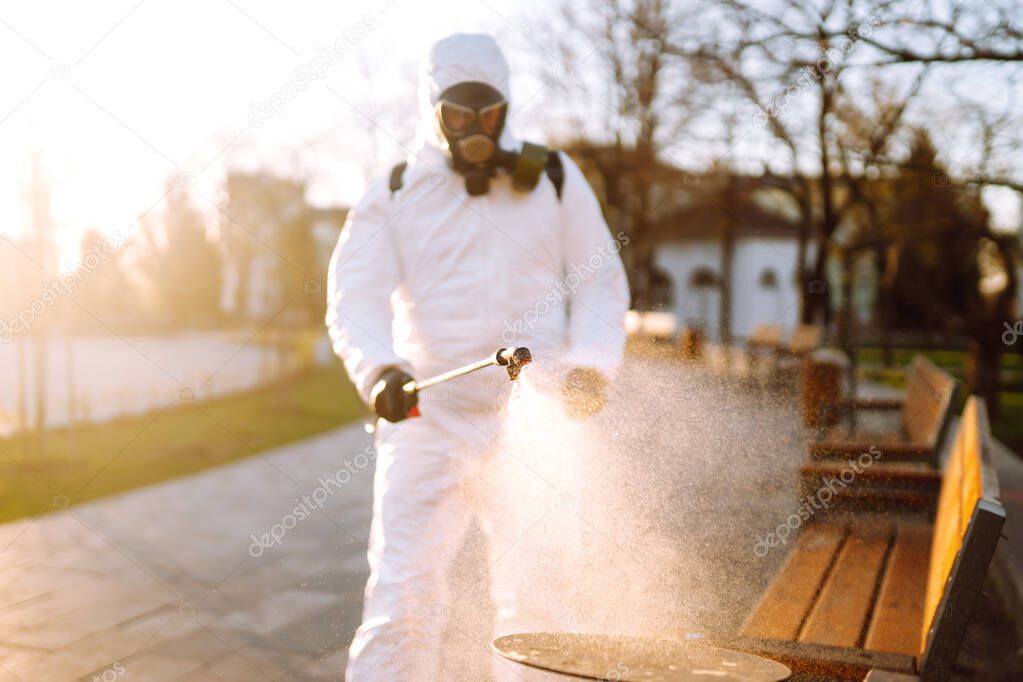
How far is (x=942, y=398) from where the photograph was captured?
18.9ft

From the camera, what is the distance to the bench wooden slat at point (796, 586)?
10.0 feet

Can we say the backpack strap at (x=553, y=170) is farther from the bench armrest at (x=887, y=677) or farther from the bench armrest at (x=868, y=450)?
the bench armrest at (x=868, y=450)

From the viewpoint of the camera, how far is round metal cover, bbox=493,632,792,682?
2361 mm

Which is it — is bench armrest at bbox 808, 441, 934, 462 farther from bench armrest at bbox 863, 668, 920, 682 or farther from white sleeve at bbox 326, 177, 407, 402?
bench armrest at bbox 863, 668, 920, 682

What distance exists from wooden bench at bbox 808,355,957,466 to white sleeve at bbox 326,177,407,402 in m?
2.48

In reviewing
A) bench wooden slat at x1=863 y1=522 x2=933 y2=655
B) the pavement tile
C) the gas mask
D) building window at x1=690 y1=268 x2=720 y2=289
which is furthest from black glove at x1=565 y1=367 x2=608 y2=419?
building window at x1=690 y1=268 x2=720 y2=289

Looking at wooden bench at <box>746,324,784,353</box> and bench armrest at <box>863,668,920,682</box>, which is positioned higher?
wooden bench at <box>746,324,784,353</box>

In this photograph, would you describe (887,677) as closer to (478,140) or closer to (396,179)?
(478,140)

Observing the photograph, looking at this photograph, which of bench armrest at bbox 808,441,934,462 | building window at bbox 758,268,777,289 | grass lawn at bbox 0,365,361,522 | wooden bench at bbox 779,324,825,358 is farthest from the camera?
building window at bbox 758,268,777,289

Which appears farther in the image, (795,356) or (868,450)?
(795,356)

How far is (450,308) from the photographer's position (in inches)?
125

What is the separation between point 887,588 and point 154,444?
9.01 metres

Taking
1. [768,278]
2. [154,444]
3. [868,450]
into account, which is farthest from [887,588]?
[768,278]

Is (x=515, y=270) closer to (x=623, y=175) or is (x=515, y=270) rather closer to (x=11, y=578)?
(x=11, y=578)
